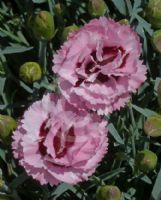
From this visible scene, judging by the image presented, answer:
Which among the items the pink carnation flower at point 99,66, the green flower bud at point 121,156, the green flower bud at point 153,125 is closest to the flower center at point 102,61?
the pink carnation flower at point 99,66

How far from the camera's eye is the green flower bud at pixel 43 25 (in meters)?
1.08

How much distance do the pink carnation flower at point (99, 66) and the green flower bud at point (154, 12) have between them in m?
0.17

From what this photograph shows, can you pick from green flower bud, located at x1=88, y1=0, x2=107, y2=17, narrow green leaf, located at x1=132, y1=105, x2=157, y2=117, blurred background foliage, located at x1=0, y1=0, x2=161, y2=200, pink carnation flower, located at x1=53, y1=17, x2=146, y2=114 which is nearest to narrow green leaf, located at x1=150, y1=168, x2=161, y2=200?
blurred background foliage, located at x1=0, y1=0, x2=161, y2=200

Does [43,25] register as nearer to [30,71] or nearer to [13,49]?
[30,71]

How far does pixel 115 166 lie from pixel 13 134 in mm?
276

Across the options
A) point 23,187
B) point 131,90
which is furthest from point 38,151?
point 23,187

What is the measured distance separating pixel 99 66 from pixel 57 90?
5.0 inches

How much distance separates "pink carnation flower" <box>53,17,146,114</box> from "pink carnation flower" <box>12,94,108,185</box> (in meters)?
0.03

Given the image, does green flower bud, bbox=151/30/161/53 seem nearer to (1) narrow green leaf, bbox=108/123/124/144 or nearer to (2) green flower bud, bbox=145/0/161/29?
(2) green flower bud, bbox=145/0/161/29

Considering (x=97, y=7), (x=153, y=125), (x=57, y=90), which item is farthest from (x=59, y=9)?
(x=153, y=125)

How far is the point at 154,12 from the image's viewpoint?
1155mm

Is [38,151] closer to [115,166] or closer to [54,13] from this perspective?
[115,166]

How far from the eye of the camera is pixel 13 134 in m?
1.02

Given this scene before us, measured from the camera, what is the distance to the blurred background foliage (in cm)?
110
